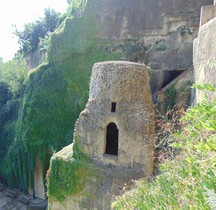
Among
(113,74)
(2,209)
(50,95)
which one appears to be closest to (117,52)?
(50,95)

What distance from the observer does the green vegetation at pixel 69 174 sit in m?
7.57

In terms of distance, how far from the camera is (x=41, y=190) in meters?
15.3

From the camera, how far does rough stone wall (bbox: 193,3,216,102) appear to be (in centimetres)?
475

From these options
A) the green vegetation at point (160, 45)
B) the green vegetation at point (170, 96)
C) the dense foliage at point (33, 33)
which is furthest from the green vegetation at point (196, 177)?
the dense foliage at point (33, 33)

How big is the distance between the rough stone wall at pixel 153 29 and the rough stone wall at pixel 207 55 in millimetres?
6388

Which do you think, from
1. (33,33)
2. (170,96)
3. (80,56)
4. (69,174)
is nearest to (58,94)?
(80,56)

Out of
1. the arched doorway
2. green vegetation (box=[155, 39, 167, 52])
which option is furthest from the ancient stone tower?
green vegetation (box=[155, 39, 167, 52])

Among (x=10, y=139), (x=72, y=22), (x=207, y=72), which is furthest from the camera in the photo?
(x=10, y=139)

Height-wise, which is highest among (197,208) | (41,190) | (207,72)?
(207,72)

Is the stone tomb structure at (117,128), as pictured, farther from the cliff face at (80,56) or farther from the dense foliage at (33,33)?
the dense foliage at (33,33)

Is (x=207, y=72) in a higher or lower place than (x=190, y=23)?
lower

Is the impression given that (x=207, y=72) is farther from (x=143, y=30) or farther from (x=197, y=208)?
(x=143, y=30)

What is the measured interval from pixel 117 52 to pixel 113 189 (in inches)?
344

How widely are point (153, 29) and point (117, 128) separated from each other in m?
8.01
